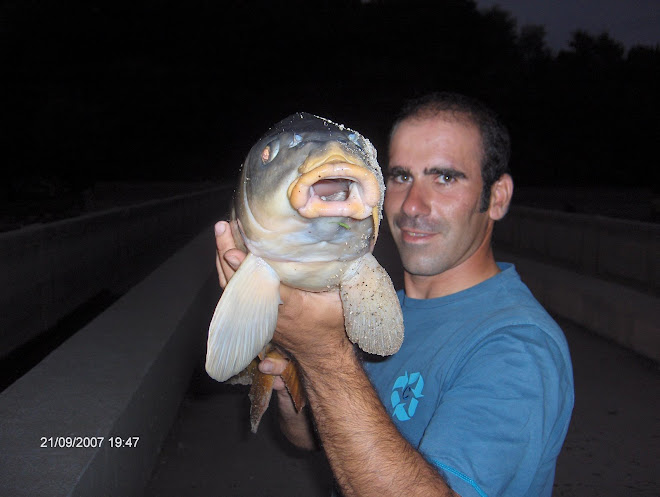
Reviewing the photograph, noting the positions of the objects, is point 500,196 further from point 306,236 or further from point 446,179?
point 306,236

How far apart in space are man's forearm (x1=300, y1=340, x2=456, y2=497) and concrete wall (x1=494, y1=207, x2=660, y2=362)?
5260mm

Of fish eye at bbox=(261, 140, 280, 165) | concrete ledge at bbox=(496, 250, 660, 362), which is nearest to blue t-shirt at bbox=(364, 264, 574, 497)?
fish eye at bbox=(261, 140, 280, 165)

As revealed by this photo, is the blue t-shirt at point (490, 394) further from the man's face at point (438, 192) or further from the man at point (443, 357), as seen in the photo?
the man's face at point (438, 192)

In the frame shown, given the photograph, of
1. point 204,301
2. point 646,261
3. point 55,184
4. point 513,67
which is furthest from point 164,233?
point 513,67

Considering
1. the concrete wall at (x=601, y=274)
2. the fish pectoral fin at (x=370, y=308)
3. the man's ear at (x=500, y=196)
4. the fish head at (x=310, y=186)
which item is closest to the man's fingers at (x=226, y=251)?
the fish head at (x=310, y=186)

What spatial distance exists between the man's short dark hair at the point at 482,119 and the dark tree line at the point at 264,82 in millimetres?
49683

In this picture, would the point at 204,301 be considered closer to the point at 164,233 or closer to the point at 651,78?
the point at 164,233

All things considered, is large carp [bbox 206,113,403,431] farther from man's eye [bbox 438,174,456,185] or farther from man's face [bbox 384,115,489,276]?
man's eye [bbox 438,174,456,185]

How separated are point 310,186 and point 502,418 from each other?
3.35ft

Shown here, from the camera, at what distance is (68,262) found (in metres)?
8.37

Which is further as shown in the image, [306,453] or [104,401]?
[306,453]

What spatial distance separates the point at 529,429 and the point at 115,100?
62.0m

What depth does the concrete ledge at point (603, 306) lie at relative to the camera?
21.8 feet

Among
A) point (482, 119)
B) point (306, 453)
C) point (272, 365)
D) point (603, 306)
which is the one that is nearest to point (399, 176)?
point (482, 119)
